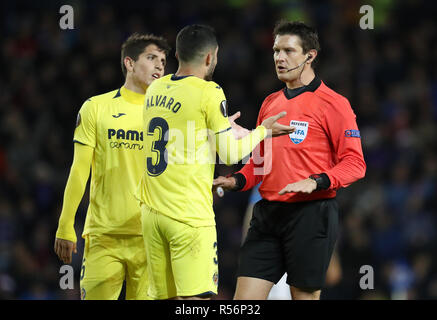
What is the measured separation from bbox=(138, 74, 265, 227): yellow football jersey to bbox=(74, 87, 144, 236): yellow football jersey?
51cm

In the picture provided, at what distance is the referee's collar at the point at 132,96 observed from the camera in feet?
15.3

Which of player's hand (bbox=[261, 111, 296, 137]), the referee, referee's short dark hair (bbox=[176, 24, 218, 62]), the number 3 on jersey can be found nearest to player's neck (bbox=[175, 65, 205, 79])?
referee's short dark hair (bbox=[176, 24, 218, 62])

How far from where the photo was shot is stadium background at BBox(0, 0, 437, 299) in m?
8.21

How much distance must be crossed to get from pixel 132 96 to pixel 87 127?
0.38 m

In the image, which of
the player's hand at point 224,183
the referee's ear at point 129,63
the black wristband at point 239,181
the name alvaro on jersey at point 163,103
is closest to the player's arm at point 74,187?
the referee's ear at point 129,63

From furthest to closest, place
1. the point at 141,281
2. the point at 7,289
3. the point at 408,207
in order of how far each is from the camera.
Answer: the point at 408,207, the point at 7,289, the point at 141,281

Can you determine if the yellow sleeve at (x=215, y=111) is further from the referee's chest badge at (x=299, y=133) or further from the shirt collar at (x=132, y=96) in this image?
the shirt collar at (x=132, y=96)

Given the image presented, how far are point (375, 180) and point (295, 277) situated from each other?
15.8ft

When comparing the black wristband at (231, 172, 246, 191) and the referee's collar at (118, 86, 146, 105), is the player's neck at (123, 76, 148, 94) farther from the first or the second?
the black wristband at (231, 172, 246, 191)

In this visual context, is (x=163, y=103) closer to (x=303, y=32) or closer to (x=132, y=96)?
(x=132, y=96)

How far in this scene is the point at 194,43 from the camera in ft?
13.2

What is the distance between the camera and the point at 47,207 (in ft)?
28.7

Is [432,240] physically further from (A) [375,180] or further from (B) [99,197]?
(B) [99,197]
